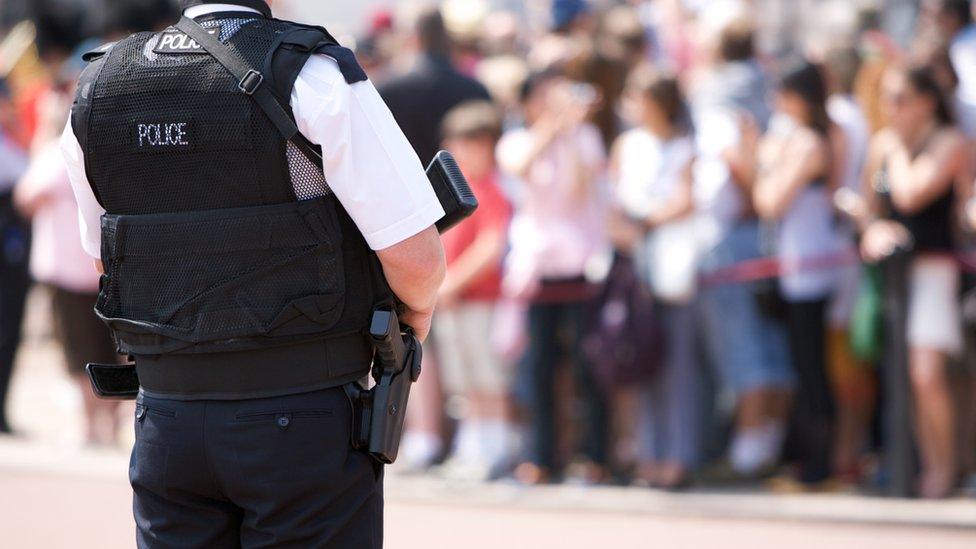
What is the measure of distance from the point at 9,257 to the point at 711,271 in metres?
4.15

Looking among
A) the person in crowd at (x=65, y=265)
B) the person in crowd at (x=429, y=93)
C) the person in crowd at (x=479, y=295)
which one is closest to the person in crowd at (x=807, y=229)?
the person in crowd at (x=479, y=295)

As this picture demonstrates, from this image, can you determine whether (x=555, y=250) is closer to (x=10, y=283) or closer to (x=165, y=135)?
(x=10, y=283)

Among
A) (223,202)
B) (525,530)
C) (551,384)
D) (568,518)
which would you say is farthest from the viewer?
(551,384)

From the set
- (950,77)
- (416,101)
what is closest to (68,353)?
(416,101)

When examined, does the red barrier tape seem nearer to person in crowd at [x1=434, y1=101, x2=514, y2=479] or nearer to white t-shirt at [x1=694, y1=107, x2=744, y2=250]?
white t-shirt at [x1=694, y1=107, x2=744, y2=250]

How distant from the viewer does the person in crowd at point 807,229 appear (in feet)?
21.5

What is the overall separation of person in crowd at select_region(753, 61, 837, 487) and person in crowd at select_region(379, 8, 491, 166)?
1670mm

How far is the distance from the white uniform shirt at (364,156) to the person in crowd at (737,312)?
3.92m

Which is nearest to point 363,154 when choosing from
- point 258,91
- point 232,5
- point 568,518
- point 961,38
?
point 258,91

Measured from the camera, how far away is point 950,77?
661 cm

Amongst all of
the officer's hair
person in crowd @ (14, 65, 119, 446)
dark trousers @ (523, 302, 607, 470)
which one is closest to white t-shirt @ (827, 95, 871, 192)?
dark trousers @ (523, 302, 607, 470)

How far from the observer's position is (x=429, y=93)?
24.5 feet

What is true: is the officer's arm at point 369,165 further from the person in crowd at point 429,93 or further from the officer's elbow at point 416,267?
the person in crowd at point 429,93

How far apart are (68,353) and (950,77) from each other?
16.0 feet
